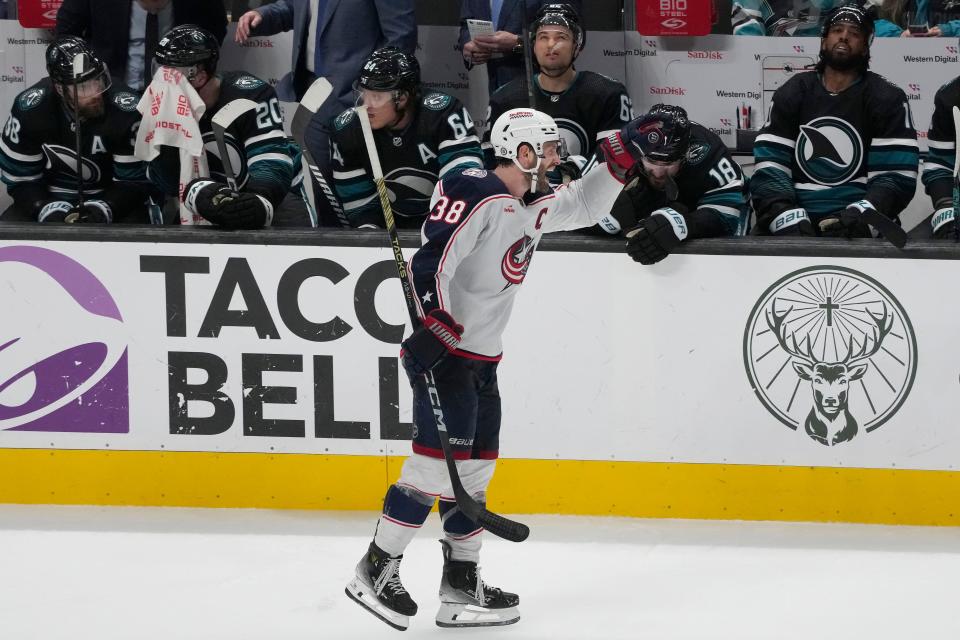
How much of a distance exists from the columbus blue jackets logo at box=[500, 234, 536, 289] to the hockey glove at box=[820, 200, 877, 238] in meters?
1.22

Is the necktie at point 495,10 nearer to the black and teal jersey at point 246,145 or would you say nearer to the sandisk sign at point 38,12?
the black and teal jersey at point 246,145

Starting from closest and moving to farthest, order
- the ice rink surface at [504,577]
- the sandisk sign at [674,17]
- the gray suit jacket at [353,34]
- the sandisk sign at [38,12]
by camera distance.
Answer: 1. the ice rink surface at [504,577]
2. the gray suit jacket at [353,34]
3. the sandisk sign at [674,17]
4. the sandisk sign at [38,12]

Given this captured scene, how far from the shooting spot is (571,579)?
12.8ft

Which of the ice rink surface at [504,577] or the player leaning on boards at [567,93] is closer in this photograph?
the ice rink surface at [504,577]

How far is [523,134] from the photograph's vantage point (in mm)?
3361

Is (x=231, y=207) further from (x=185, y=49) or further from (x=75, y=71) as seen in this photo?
(x=75, y=71)

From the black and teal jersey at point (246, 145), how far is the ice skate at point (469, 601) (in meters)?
1.65

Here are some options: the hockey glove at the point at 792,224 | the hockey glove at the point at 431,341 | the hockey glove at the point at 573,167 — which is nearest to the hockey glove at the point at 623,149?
the hockey glove at the point at 431,341

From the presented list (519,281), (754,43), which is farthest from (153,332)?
(754,43)

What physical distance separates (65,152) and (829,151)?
8.98 ft

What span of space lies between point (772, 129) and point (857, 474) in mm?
1256

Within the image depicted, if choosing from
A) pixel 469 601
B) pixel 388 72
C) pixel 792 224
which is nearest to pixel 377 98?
pixel 388 72

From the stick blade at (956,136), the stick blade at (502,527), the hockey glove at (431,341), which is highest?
the stick blade at (956,136)

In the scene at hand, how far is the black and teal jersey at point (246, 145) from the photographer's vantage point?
4.71 metres
